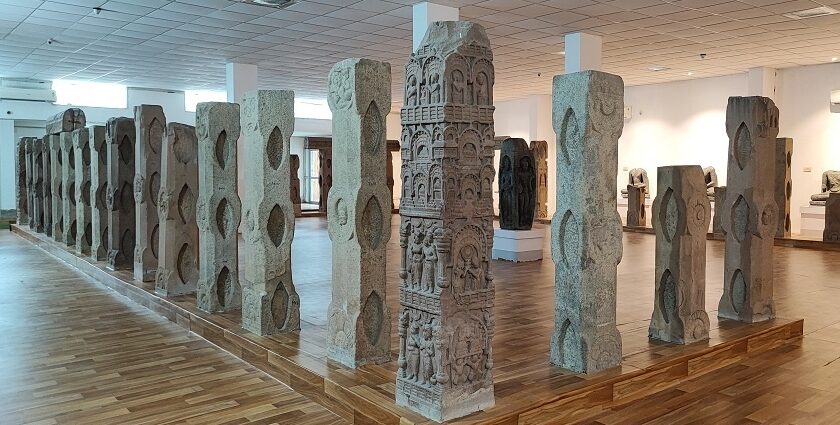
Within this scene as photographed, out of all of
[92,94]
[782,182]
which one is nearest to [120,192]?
[782,182]

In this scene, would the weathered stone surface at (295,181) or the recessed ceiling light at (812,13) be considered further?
the weathered stone surface at (295,181)

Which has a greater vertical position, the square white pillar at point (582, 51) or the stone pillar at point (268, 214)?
the square white pillar at point (582, 51)

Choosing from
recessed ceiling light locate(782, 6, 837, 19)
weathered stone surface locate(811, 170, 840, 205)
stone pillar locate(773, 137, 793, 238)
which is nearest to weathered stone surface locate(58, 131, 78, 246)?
stone pillar locate(773, 137, 793, 238)

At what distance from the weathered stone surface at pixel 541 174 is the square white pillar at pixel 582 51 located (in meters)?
6.08

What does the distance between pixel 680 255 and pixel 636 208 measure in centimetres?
942

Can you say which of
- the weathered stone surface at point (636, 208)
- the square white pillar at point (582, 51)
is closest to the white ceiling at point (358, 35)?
the square white pillar at point (582, 51)

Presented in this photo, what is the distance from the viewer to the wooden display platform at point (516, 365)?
3.24 metres

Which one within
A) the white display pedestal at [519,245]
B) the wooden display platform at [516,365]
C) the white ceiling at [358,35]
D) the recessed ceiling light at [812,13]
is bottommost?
the wooden display platform at [516,365]

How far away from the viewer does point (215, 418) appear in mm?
3369

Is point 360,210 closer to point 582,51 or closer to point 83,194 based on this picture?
point 83,194

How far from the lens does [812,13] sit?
8336mm

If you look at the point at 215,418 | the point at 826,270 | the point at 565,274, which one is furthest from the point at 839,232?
the point at 215,418

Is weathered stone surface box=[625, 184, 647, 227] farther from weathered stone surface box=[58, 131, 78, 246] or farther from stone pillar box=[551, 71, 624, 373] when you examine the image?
stone pillar box=[551, 71, 624, 373]

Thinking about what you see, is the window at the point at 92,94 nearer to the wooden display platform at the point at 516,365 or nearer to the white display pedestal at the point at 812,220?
the wooden display platform at the point at 516,365
